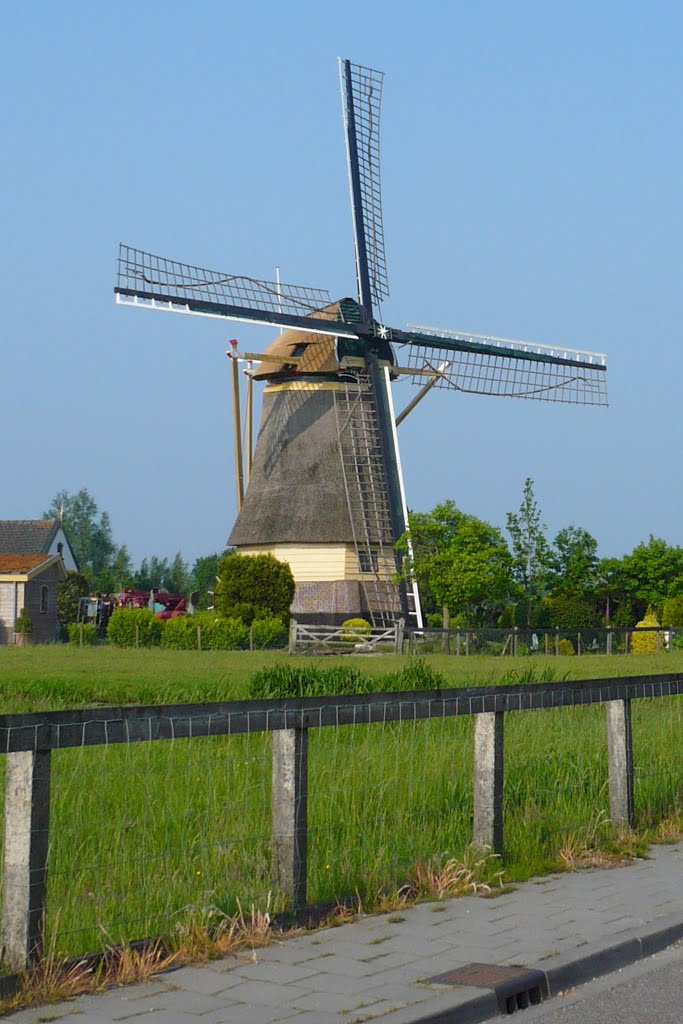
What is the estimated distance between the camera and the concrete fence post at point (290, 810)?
20.4 ft

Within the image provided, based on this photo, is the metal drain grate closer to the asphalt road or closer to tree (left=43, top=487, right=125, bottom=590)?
the asphalt road

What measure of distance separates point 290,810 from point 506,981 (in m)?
1.35

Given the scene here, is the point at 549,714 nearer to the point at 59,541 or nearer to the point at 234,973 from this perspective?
the point at 234,973

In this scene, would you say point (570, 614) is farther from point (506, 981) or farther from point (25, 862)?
point (25, 862)

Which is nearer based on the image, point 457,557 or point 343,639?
point 343,639

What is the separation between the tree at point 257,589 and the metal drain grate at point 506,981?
1659 inches

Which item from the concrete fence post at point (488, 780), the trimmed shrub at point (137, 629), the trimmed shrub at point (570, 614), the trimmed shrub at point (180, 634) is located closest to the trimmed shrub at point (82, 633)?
the trimmed shrub at point (137, 629)

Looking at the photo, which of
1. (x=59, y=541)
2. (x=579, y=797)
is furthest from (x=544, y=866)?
(x=59, y=541)

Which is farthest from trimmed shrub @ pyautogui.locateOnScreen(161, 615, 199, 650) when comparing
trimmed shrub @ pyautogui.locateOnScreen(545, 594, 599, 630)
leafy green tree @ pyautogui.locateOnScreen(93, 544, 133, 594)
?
leafy green tree @ pyautogui.locateOnScreen(93, 544, 133, 594)

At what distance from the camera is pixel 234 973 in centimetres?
545

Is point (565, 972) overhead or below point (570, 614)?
below

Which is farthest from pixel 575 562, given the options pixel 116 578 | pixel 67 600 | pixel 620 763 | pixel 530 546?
pixel 116 578

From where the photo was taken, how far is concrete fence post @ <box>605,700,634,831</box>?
8.79 m

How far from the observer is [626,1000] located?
18.0ft
